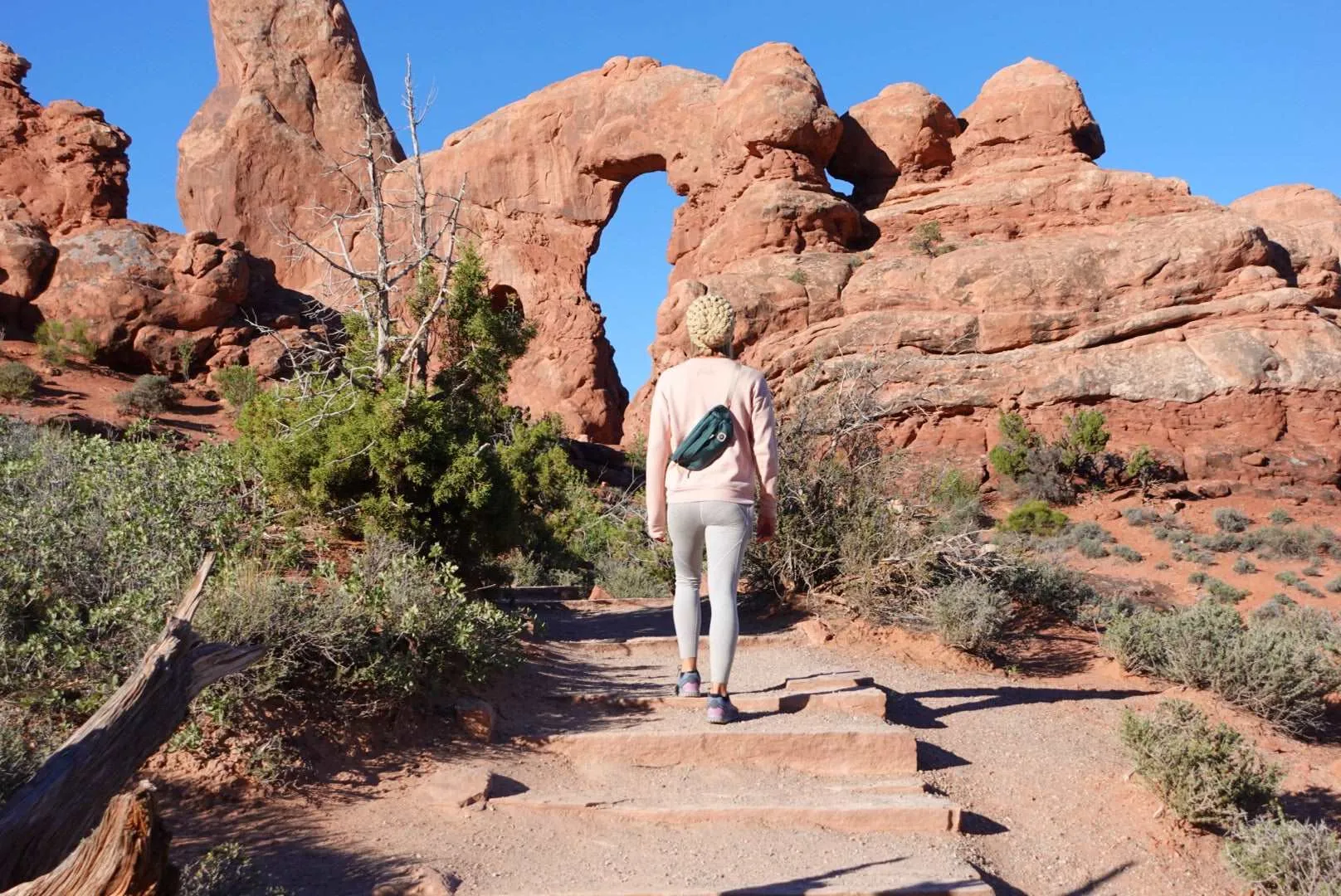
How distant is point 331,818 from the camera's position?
387 centimetres

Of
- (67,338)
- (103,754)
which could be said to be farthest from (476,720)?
(67,338)

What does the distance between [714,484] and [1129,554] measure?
17.1 m

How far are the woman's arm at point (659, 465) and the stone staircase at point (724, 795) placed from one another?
1.05 metres

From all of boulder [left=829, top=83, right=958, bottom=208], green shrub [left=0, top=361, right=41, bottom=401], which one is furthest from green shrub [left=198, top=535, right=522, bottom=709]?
boulder [left=829, top=83, right=958, bottom=208]

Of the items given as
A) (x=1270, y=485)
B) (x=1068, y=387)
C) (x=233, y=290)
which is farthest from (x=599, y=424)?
(x=1270, y=485)

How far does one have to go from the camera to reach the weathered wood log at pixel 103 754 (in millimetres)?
2387

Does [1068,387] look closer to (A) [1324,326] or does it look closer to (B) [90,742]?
(A) [1324,326]

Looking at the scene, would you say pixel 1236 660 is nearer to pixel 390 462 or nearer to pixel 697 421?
pixel 697 421

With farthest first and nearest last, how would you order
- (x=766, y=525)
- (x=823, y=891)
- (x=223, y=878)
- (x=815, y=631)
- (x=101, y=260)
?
(x=101, y=260)
(x=815, y=631)
(x=766, y=525)
(x=823, y=891)
(x=223, y=878)

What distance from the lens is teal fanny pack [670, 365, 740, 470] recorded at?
4656mm

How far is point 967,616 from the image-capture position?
24.1 feet

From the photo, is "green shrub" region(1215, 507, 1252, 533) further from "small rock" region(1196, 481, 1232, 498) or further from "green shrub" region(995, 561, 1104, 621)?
"green shrub" region(995, 561, 1104, 621)

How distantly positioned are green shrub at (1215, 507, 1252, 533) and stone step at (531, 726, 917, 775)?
19688 mm

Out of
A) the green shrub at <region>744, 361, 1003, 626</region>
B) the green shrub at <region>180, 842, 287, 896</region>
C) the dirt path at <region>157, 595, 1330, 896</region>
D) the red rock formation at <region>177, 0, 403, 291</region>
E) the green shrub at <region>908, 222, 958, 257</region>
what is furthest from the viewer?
the red rock formation at <region>177, 0, 403, 291</region>
